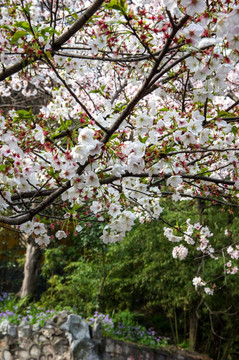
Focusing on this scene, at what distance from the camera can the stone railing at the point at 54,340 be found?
14.9 ft

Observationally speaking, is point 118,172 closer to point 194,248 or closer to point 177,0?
point 177,0

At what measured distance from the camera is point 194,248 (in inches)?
227

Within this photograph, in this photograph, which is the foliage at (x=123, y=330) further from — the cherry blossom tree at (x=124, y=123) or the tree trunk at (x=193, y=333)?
the cherry blossom tree at (x=124, y=123)

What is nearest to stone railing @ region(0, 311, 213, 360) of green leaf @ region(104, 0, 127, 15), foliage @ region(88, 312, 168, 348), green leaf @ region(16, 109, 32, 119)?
foliage @ region(88, 312, 168, 348)

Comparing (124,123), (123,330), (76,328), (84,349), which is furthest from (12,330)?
(124,123)

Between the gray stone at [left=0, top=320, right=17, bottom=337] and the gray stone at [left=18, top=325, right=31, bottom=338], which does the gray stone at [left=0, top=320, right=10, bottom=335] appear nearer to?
the gray stone at [left=0, top=320, right=17, bottom=337]

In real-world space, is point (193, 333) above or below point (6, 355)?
above

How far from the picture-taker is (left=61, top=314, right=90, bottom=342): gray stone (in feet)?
14.9

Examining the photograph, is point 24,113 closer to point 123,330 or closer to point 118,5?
point 118,5

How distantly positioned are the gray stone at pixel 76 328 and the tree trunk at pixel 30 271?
296cm

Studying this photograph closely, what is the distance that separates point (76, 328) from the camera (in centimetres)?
459

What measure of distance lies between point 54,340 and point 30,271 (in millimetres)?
3053

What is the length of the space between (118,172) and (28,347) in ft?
12.7

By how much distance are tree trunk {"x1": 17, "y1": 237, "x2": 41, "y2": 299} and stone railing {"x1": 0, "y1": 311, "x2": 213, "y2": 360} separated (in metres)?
2.67
